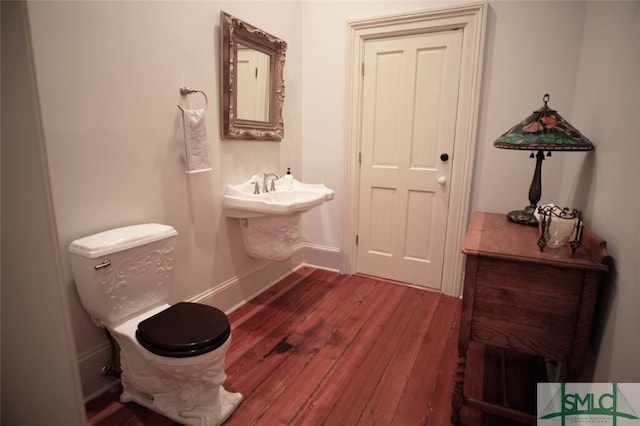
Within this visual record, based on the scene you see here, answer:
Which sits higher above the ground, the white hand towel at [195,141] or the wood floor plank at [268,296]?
the white hand towel at [195,141]

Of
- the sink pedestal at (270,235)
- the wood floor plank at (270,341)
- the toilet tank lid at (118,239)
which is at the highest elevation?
the toilet tank lid at (118,239)

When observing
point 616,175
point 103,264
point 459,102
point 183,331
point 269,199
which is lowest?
point 183,331

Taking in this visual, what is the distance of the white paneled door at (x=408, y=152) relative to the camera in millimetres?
2516

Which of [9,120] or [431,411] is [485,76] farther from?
[9,120]

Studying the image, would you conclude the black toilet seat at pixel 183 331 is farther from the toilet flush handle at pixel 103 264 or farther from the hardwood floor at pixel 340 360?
the hardwood floor at pixel 340 360

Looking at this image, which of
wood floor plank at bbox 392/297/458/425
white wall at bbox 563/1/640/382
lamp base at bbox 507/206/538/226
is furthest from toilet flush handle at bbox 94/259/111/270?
lamp base at bbox 507/206/538/226

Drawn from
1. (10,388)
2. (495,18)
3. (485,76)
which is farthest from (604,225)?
(10,388)

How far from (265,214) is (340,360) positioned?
981 mm

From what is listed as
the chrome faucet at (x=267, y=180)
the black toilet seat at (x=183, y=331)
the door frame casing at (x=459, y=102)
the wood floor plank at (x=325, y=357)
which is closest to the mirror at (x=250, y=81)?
the chrome faucet at (x=267, y=180)

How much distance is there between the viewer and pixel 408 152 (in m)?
2.69

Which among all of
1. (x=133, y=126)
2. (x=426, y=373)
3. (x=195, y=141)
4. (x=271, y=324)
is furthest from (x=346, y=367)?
(x=133, y=126)

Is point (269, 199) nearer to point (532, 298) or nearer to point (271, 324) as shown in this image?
point (271, 324)

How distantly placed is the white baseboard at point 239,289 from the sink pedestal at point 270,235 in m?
0.29

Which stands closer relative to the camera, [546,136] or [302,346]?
[546,136]
